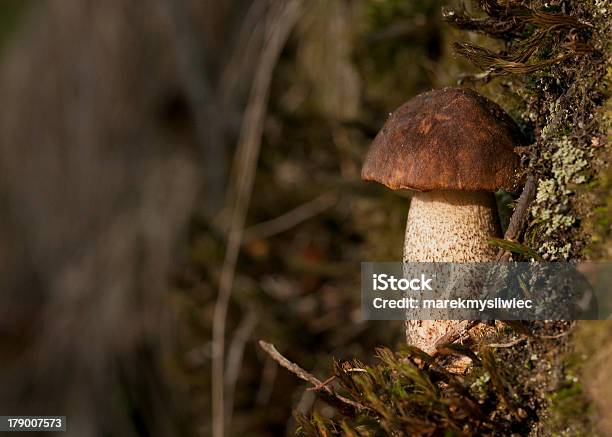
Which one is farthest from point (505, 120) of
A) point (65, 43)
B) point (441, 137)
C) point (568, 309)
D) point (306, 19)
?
point (65, 43)

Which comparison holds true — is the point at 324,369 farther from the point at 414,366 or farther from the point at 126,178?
the point at 126,178

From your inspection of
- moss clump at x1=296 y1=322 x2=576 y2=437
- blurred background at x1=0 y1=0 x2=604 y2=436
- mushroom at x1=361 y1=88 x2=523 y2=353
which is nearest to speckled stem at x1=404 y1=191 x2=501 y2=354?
mushroom at x1=361 y1=88 x2=523 y2=353

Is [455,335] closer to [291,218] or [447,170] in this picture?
[447,170]

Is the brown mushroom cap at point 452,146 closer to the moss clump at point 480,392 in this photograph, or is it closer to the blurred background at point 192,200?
the moss clump at point 480,392

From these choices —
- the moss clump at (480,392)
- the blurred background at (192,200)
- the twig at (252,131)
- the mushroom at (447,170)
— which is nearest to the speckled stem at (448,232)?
the mushroom at (447,170)

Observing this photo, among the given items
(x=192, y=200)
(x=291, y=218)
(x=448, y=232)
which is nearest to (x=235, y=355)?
(x=291, y=218)

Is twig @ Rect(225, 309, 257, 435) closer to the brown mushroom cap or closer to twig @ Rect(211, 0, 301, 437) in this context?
twig @ Rect(211, 0, 301, 437)
